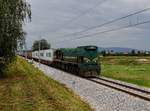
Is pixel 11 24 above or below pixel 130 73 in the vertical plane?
above

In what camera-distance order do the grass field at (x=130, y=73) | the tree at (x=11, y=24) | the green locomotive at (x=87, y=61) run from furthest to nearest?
the green locomotive at (x=87, y=61), the grass field at (x=130, y=73), the tree at (x=11, y=24)

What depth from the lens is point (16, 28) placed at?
27172mm

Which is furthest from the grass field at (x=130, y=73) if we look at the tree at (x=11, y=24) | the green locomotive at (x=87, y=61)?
the tree at (x=11, y=24)

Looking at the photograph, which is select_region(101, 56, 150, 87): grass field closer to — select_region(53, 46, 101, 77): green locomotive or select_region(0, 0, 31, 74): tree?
select_region(53, 46, 101, 77): green locomotive

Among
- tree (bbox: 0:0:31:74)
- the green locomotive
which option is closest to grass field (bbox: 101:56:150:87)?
the green locomotive

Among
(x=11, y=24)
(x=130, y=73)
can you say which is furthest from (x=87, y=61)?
(x=11, y=24)

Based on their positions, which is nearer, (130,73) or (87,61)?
(87,61)

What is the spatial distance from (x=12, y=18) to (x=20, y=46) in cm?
215

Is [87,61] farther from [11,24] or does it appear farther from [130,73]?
[11,24]

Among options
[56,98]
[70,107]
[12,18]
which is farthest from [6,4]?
[70,107]

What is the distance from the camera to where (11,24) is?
88.5 ft

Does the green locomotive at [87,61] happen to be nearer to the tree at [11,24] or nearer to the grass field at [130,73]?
the grass field at [130,73]

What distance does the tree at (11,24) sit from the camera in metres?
26.3

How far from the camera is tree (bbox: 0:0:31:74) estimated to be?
26.3m
